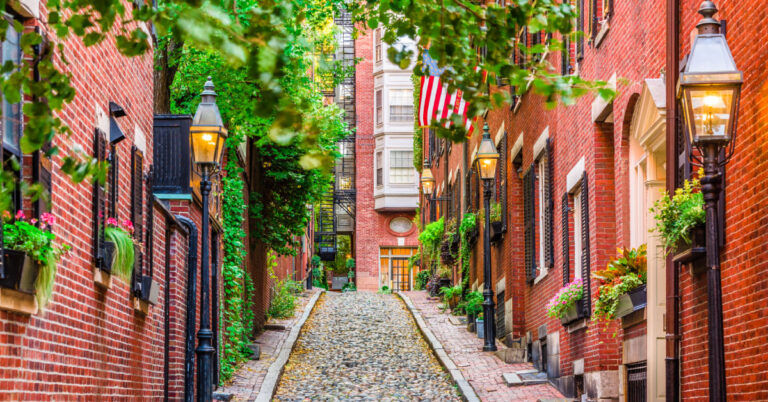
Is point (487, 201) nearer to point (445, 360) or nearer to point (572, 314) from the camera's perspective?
point (445, 360)

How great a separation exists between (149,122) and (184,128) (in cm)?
227

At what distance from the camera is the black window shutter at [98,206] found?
9.72 metres

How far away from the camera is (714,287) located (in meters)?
6.66

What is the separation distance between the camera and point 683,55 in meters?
9.77

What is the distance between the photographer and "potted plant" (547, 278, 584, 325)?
563 inches

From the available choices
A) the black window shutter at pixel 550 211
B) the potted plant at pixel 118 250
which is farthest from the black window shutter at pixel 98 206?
the black window shutter at pixel 550 211

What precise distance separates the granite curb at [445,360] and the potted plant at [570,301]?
1.72 m

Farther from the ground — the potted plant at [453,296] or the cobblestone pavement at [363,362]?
the potted plant at [453,296]

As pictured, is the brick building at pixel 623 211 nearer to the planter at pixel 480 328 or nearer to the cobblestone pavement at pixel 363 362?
the planter at pixel 480 328

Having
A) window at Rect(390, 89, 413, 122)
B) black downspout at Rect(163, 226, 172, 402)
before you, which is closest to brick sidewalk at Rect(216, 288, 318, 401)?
black downspout at Rect(163, 226, 172, 402)

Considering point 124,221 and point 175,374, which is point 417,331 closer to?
point 175,374

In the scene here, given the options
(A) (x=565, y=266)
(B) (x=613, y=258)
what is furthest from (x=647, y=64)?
(A) (x=565, y=266)

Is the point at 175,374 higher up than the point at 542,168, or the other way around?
the point at 542,168

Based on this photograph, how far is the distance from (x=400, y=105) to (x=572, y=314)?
39.8 metres
